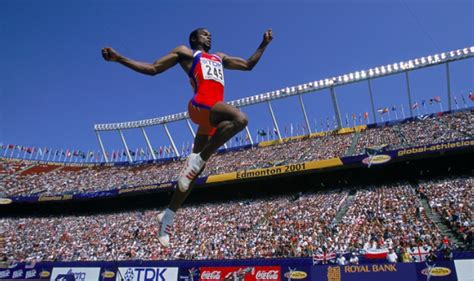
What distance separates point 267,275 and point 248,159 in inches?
927

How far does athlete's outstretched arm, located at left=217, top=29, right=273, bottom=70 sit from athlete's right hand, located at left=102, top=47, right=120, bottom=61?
151 centimetres

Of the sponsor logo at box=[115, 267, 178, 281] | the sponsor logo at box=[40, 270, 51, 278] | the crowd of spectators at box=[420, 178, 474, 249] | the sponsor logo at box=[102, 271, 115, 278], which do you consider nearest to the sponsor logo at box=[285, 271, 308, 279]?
the sponsor logo at box=[115, 267, 178, 281]

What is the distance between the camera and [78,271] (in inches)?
833

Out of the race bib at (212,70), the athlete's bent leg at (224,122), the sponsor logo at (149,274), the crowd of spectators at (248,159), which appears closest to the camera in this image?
the athlete's bent leg at (224,122)

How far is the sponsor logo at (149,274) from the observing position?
62.0ft

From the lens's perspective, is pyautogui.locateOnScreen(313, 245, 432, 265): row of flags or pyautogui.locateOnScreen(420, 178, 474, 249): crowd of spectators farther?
pyautogui.locateOnScreen(420, 178, 474, 249): crowd of spectators

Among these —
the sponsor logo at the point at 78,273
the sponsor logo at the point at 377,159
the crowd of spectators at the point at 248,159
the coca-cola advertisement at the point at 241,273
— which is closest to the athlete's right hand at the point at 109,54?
the coca-cola advertisement at the point at 241,273

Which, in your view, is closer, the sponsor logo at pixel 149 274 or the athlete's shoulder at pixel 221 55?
the athlete's shoulder at pixel 221 55

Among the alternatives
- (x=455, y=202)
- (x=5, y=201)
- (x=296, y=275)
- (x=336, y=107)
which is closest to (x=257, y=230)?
(x=296, y=275)

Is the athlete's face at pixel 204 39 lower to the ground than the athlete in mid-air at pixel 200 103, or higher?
higher

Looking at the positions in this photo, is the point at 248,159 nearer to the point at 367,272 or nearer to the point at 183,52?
the point at 367,272

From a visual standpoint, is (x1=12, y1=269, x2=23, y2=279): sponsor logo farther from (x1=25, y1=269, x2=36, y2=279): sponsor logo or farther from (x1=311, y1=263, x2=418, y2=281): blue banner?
(x1=311, y1=263, x2=418, y2=281): blue banner

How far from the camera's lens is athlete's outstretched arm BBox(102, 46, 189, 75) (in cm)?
407

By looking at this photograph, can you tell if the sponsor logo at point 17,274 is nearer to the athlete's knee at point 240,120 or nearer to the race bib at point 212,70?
the race bib at point 212,70
